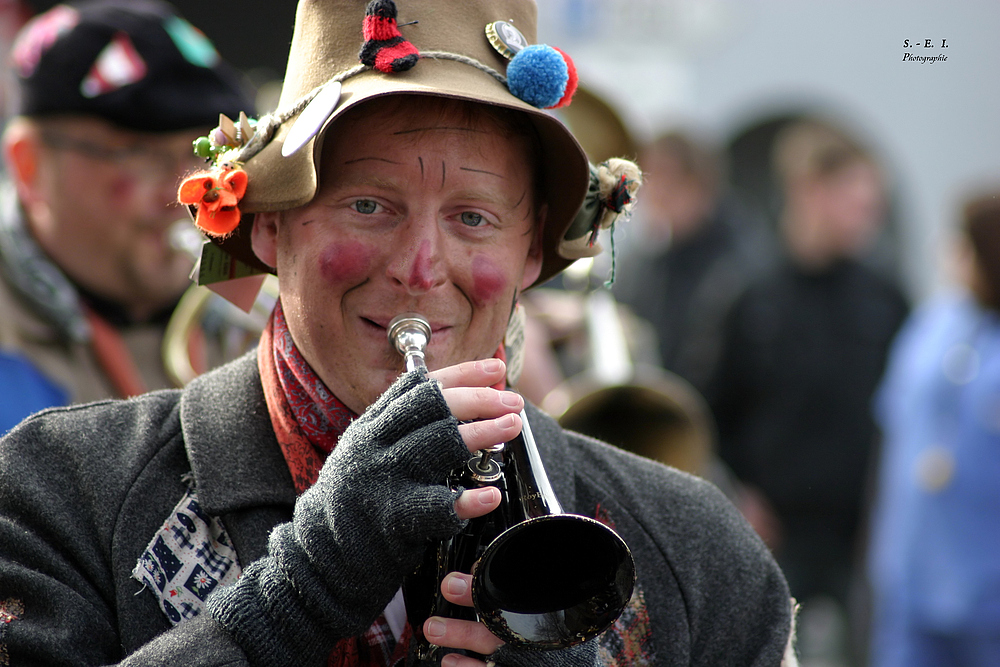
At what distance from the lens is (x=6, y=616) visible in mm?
1864

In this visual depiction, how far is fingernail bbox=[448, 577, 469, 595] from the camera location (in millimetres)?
1803

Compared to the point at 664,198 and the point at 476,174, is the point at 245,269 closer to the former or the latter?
the point at 476,174

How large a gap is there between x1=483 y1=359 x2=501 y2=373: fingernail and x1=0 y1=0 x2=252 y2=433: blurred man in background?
2086 mm

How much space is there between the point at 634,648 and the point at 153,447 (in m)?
0.93

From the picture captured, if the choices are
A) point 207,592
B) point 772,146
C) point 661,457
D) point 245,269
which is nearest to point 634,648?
point 207,592

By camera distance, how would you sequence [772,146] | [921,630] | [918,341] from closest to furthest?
[921,630] → [918,341] → [772,146]

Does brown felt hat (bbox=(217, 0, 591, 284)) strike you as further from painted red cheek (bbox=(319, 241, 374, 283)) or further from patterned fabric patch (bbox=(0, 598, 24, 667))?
patterned fabric patch (bbox=(0, 598, 24, 667))

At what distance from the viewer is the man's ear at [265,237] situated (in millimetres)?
2199

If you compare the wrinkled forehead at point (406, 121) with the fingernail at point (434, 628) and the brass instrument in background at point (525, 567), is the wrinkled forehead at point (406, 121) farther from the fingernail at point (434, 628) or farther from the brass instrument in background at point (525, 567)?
the fingernail at point (434, 628)

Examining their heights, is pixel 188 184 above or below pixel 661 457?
above

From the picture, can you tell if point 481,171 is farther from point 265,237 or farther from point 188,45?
point 188,45

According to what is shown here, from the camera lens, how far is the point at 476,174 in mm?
2074

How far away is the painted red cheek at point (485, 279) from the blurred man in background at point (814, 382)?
412 centimetres

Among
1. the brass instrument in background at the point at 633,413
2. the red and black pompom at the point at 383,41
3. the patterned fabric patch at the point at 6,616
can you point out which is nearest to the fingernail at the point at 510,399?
the red and black pompom at the point at 383,41
